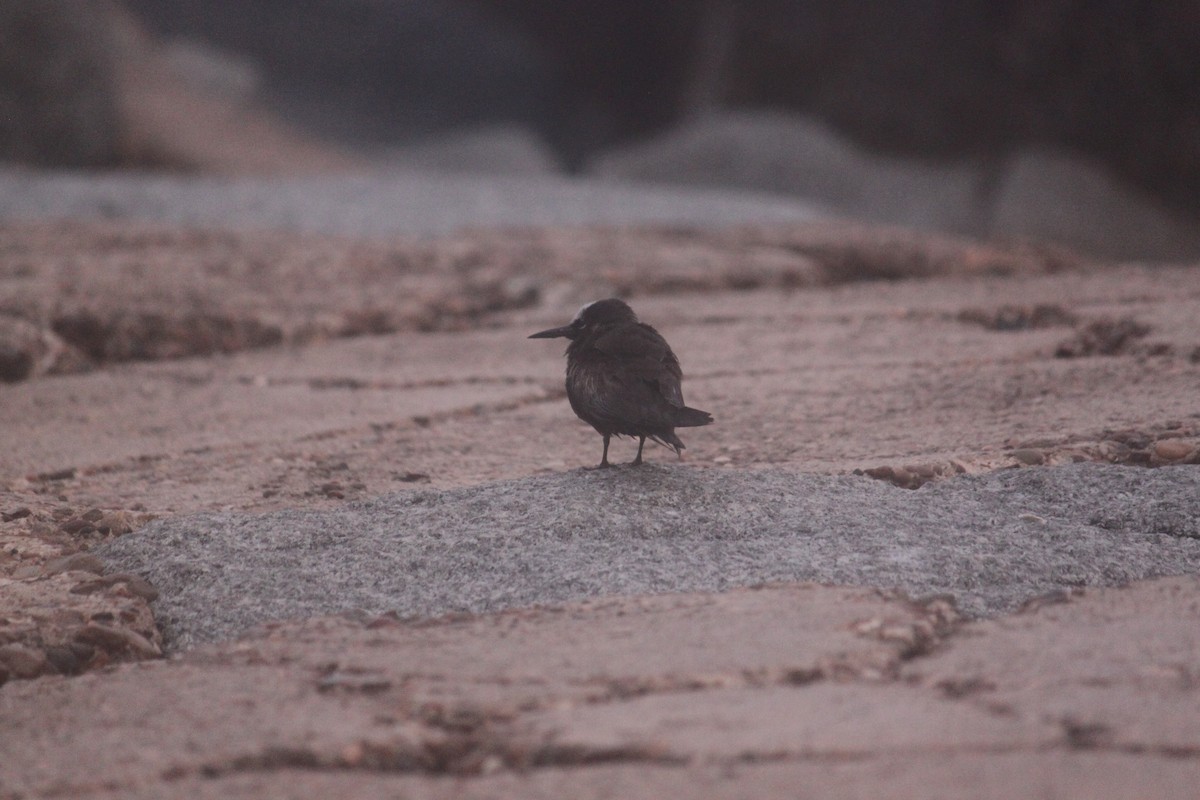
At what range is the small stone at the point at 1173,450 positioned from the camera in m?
2.00

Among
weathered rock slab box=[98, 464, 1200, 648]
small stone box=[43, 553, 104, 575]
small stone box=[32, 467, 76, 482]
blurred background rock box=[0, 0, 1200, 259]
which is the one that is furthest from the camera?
blurred background rock box=[0, 0, 1200, 259]

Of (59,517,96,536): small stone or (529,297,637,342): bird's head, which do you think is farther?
(529,297,637,342): bird's head

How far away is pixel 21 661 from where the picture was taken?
5.00ft

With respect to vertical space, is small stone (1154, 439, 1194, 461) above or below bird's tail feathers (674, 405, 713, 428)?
above

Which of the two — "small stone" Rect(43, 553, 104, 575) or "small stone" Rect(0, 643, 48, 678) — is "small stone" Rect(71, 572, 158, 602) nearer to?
"small stone" Rect(43, 553, 104, 575)

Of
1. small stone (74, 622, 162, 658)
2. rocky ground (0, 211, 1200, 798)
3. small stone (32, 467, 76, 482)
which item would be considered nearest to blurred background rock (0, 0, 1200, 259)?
rocky ground (0, 211, 1200, 798)

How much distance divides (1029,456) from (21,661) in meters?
1.53

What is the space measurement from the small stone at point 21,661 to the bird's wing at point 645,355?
3.08ft

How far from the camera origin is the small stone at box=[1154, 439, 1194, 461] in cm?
200

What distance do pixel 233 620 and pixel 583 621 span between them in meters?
0.48

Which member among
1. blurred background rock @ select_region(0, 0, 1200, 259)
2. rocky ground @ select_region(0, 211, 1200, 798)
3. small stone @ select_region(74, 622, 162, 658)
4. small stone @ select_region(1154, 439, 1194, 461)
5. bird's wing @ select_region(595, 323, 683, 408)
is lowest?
small stone @ select_region(74, 622, 162, 658)

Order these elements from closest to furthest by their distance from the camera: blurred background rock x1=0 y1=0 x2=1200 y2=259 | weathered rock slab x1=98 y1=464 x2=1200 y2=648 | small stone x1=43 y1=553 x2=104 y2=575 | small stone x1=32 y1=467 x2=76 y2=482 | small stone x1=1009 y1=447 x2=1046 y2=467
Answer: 1. weathered rock slab x1=98 y1=464 x2=1200 y2=648
2. small stone x1=43 y1=553 x2=104 y2=575
3. small stone x1=1009 y1=447 x2=1046 y2=467
4. small stone x1=32 y1=467 x2=76 y2=482
5. blurred background rock x1=0 y1=0 x2=1200 y2=259

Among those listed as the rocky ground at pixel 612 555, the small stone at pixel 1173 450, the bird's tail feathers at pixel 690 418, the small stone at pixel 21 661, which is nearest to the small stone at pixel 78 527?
the rocky ground at pixel 612 555

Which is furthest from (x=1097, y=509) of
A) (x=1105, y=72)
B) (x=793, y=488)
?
(x=1105, y=72)
